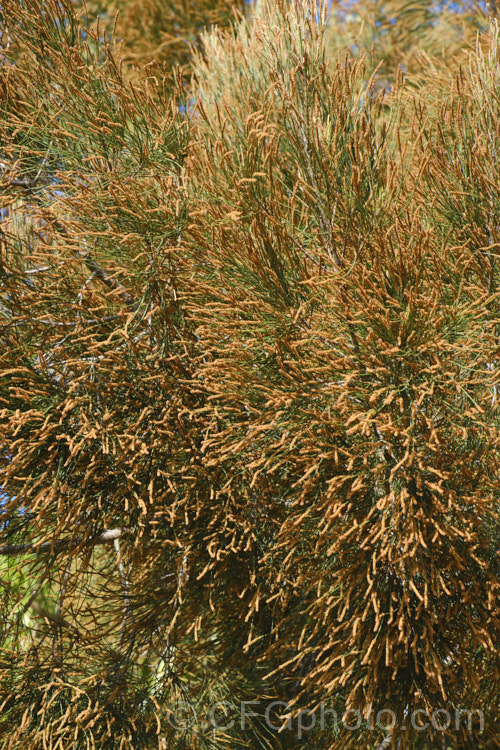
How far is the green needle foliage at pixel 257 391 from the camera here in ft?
4.17

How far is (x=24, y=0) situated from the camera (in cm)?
154

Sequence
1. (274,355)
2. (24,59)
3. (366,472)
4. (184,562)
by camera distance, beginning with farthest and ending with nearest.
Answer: (24,59) → (184,562) → (274,355) → (366,472)

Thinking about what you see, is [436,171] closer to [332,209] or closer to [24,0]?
[332,209]

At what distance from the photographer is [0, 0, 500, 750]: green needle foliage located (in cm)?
127

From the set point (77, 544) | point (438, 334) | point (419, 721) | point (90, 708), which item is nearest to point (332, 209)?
point (438, 334)

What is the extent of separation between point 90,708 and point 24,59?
1.54 meters

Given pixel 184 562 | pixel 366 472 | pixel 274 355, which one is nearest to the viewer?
pixel 366 472

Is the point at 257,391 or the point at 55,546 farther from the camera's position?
the point at 55,546

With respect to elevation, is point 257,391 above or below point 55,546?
above

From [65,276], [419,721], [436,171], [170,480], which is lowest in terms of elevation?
[419,721]

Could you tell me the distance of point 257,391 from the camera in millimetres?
1379

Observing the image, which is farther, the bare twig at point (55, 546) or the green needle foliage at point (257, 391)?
the bare twig at point (55, 546)

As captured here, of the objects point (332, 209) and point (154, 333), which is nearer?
point (332, 209)

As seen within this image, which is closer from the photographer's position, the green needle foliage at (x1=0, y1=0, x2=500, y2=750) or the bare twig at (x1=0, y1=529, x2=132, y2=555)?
the green needle foliage at (x1=0, y1=0, x2=500, y2=750)
